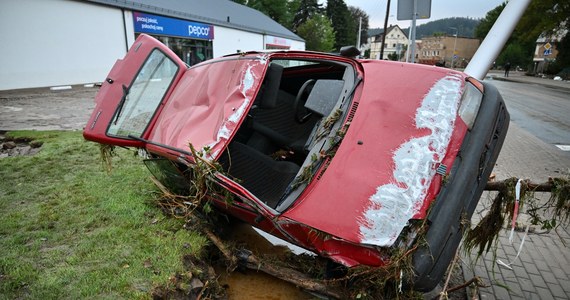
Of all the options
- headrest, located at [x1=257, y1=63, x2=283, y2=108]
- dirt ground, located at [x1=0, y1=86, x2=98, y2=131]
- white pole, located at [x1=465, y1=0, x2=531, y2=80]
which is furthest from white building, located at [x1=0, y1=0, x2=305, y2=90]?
white pole, located at [x1=465, y1=0, x2=531, y2=80]

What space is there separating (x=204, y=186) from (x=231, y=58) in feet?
4.87

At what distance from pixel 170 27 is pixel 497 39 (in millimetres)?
18331

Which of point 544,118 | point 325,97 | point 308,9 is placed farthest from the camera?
point 308,9

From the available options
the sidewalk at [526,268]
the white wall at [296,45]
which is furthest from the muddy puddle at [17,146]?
the white wall at [296,45]

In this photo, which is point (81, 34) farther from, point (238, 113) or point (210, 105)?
point (238, 113)

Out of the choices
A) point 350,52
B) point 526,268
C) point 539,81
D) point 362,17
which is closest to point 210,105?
point 350,52

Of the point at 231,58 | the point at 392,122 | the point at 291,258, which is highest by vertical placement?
the point at 231,58

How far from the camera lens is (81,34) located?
15719 mm

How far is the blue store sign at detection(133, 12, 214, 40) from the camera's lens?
60.1 ft

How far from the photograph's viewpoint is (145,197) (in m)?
4.05

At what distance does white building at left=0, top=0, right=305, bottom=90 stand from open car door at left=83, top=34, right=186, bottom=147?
12964 millimetres

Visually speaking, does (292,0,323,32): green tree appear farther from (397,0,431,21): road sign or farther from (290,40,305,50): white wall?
(397,0,431,21): road sign

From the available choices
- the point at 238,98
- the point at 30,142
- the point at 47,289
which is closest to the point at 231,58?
the point at 238,98

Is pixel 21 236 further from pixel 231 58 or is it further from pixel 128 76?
pixel 231 58
